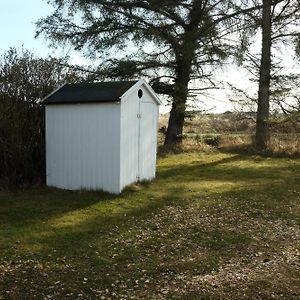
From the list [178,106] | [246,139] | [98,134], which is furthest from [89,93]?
[246,139]

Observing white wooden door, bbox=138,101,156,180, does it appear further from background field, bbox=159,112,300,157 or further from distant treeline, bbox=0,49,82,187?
background field, bbox=159,112,300,157

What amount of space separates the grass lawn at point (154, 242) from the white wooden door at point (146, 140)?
46cm

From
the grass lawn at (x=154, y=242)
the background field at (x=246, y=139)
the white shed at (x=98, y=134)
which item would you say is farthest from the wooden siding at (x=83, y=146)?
the background field at (x=246, y=139)

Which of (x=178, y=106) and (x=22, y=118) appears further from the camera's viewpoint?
(x=178, y=106)

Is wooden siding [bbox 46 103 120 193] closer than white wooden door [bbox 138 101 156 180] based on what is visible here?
Yes

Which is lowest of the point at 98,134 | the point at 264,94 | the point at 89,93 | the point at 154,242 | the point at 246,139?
the point at 154,242

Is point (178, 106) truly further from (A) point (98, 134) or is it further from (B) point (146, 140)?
(A) point (98, 134)

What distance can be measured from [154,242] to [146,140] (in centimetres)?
452

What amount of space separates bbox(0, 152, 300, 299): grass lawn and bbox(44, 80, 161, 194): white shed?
0.46 metres

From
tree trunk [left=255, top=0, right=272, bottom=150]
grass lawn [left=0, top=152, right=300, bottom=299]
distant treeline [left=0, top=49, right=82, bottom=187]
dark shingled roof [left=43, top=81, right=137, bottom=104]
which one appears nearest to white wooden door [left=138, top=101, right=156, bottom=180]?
grass lawn [left=0, top=152, right=300, bottom=299]

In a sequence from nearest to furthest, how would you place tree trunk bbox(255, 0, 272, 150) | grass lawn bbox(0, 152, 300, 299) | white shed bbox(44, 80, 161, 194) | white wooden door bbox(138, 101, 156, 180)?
grass lawn bbox(0, 152, 300, 299) < white shed bbox(44, 80, 161, 194) < white wooden door bbox(138, 101, 156, 180) < tree trunk bbox(255, 0, 272, 150)

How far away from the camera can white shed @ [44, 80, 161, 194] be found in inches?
380

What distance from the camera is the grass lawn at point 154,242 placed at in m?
5.00

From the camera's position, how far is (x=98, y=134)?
9820 mm
